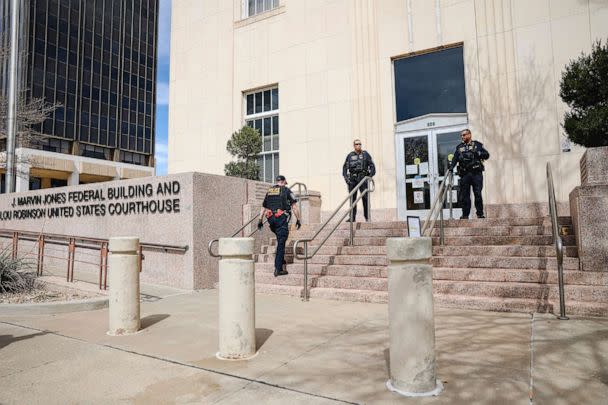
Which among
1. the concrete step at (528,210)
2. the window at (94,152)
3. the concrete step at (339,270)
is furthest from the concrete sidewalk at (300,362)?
the window at (94,152)

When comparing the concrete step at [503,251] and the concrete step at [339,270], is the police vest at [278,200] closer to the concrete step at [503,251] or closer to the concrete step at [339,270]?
the concrete step at [339,270]

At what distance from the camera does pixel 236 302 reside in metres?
4.23

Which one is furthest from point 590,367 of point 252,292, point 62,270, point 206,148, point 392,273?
point 206,148

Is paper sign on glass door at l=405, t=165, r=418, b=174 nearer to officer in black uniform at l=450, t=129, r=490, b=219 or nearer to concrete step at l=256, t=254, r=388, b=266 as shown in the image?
officer in black uniform at l=450, t=129, r=490, b=219

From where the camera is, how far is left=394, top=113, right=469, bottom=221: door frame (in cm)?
1229

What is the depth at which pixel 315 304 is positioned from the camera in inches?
272

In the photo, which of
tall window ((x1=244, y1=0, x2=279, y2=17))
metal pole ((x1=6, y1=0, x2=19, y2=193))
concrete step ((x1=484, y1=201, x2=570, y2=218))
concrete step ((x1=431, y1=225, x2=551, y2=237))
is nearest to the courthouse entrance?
concrete step ((x1=484, y1=201, x2=570, y2=218))

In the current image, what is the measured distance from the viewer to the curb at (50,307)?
6.48m

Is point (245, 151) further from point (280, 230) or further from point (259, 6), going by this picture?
point (280, 230)

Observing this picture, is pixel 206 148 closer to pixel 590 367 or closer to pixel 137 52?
pixel 590 367

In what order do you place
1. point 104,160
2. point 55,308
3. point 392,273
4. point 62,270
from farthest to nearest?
point 104,160 → point 62,270 → point 55,308 → point 392,273

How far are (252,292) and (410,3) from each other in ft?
37.4

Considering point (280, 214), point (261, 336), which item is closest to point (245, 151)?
point (280, 214)

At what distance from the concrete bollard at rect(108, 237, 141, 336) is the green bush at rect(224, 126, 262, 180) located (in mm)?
8809
